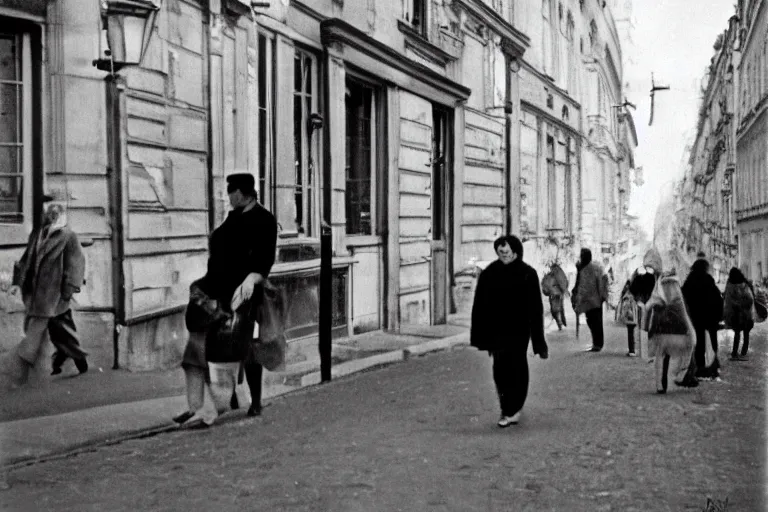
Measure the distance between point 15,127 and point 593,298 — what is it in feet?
29.7

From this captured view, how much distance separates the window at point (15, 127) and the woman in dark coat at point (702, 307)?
6789mm

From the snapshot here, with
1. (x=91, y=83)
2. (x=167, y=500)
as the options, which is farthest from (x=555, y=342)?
(x=167, y=500)

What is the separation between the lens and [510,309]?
7.52 meters

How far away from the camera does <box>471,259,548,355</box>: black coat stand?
7.50 m

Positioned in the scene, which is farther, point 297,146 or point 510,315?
point 297,146

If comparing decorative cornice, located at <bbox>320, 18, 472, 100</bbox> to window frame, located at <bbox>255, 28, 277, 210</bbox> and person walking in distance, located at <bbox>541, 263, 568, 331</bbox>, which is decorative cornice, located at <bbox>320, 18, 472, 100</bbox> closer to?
window frame, located at <bbox>255, 28, 277, 210</bbox>

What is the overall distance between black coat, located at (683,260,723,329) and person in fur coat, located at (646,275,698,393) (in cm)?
125

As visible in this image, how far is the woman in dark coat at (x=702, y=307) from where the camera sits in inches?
416

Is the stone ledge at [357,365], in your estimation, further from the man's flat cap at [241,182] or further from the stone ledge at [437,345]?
the man's flat cap at [241,182]

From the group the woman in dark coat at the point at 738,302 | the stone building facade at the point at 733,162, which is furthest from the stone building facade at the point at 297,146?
the woman in dark coat at the point at 738,302

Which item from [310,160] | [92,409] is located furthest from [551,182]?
[92,409]

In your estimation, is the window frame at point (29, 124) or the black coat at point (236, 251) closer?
the window frame at point (29, 124)

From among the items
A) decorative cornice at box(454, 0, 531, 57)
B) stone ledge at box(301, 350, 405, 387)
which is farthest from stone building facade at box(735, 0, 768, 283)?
stone ledge at box(301, 350, 405, 387)

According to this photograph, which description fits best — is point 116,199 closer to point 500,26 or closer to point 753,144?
point 500,26
